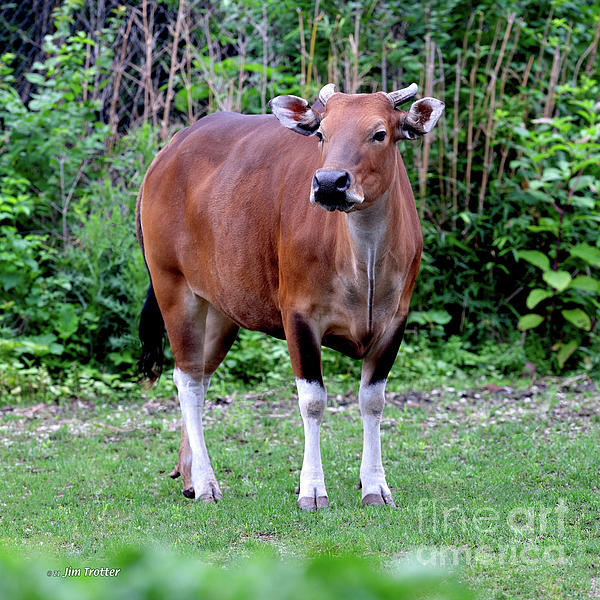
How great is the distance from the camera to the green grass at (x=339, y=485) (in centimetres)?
414

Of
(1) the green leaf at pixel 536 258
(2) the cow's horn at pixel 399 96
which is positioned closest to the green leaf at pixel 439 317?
(1) the green leaf at pixel 536 258

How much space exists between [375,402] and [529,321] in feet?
13.1

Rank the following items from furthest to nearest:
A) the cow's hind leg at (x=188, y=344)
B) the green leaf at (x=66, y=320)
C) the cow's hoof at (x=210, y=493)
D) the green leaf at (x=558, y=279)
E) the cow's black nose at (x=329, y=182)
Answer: the green leaf at (x=558, y=279) → the green leaf at (x=66, y=320) → the cow's hind leg at (x=188, y=344) → the cow's hoof at (x=210, y=493) → the cow's black nose at (x=329, y=182)

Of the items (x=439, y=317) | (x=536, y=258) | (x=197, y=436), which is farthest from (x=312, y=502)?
(x=536, y=258)

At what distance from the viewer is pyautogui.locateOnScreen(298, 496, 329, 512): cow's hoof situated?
4901mm

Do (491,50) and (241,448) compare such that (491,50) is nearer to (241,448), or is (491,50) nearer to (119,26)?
(119,26)

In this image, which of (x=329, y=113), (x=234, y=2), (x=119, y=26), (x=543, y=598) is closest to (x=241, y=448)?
(x=329, y=113)

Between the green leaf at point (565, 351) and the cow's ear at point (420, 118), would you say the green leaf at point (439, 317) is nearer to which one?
the green leaf at point (565, 351)

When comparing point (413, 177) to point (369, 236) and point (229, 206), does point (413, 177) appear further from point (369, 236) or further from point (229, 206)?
point (369, 236)

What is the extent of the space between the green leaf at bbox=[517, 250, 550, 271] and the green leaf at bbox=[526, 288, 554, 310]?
21cm

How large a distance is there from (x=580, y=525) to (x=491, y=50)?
6173 millimetres

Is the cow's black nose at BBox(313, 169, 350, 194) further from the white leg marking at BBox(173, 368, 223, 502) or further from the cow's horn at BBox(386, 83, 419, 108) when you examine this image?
the white leg marking at BBox(173, 368, 223, 502)

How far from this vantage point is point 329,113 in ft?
15.7

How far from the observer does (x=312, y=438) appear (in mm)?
5035
